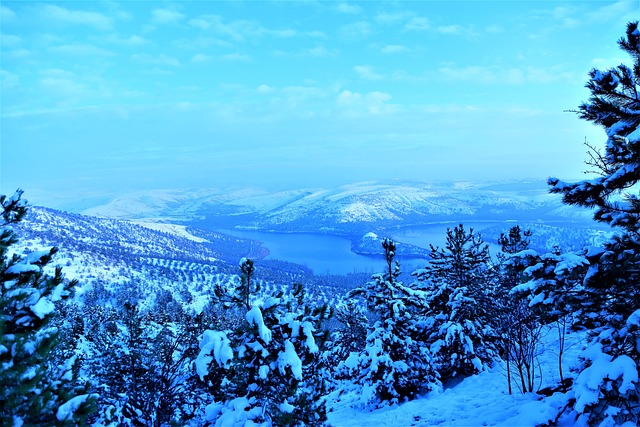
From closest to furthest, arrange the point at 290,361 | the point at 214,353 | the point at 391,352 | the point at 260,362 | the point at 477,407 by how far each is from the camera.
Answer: the point at 214,353 < the point at 290,361 < the point at 260,362 < the point at 477,407 < the point at 391,352

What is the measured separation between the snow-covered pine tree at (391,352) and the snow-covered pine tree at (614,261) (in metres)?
8.63

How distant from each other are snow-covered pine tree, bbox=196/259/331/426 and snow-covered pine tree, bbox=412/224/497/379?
973 centimetres

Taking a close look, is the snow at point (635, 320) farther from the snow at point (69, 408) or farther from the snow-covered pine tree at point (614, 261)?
the snow at point (69, 408)

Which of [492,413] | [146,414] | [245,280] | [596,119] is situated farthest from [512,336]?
[146,414]

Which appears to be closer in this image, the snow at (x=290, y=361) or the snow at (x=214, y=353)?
the snow at (x=214, y=353)

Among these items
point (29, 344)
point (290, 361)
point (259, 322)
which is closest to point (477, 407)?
point (290, 361)

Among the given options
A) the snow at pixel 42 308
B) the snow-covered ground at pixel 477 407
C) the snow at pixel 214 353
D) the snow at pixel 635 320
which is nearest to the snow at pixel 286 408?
the snow at pixel 214 353

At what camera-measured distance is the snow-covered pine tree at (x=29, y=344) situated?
16.8 feet

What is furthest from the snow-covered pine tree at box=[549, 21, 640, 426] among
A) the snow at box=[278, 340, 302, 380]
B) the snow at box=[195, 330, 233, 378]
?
the snow at box=[195, 330, 233, 378]

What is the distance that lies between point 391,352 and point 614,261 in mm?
10802

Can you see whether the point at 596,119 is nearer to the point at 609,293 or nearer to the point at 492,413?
the point at 609,293

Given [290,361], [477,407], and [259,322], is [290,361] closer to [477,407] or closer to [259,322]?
[259,322]

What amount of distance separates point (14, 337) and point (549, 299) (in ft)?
29.0

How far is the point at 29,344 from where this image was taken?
5570 millimetres
